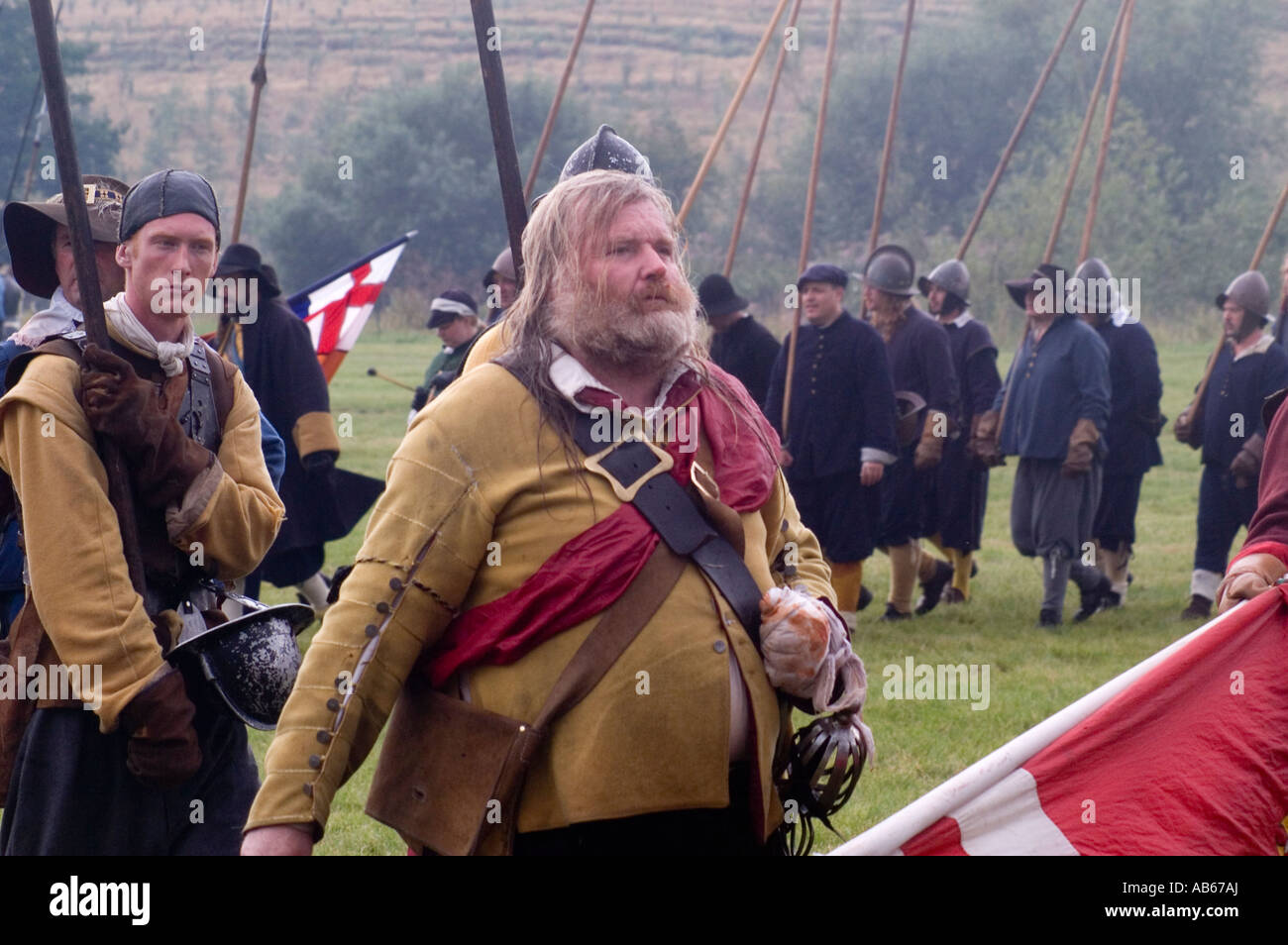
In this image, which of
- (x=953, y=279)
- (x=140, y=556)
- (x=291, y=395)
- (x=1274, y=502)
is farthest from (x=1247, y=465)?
(x=140, y=556)

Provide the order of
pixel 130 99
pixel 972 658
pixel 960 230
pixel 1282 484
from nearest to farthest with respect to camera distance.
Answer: pixel 1282 484 < pixel 972 658 < pixel 960 230 < pixel 130 99

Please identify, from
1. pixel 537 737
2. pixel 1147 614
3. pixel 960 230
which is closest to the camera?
pixel 537 737

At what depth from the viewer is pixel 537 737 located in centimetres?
265

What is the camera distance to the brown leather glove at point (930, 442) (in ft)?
33.0

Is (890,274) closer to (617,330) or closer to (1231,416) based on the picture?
(1231,416)

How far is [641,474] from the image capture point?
9.11 feet

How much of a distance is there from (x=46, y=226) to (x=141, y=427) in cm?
96

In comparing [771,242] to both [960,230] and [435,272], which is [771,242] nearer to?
[960,230]

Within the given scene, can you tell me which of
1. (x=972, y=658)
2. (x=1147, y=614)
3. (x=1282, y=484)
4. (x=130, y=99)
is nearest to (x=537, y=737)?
(x=1282, y=484)

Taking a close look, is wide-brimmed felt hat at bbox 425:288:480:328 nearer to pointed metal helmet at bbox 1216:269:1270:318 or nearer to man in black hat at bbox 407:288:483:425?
man in black hat at bbox 407:288:483:425

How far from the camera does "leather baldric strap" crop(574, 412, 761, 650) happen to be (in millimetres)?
2756

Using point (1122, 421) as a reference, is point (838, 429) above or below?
below

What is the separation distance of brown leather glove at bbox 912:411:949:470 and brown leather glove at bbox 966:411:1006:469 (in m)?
0.42
